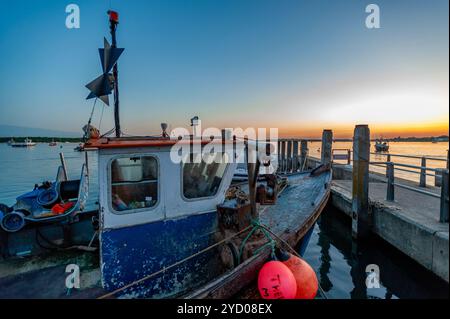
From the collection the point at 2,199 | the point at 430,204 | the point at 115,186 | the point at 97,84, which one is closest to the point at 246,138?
the point at 115,186

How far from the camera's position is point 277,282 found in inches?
113

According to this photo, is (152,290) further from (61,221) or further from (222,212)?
(61,221)

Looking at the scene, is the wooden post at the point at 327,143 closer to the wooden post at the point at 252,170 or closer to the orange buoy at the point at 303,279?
the wooden post at the point at 252,170

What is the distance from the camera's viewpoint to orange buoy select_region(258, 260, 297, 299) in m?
2.81

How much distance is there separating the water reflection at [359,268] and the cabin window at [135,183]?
190 inches

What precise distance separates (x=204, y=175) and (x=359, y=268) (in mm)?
5316

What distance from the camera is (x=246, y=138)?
4.42 m

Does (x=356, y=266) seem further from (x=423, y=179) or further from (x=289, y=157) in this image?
(x=289, y=157)

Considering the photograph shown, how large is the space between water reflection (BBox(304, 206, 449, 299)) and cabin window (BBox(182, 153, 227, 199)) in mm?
3992

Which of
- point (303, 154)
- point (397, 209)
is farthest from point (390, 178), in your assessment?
point (303, 154)

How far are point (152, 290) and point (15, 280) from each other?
2.83 meters

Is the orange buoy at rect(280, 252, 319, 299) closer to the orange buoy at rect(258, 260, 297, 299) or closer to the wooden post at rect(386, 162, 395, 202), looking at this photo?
the orange buoy at rect(258, 260, 297, 299)

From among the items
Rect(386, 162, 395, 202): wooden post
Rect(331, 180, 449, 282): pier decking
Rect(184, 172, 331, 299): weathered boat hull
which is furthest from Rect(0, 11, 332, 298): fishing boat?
Rect(386, 162, 395, 202): wooden post

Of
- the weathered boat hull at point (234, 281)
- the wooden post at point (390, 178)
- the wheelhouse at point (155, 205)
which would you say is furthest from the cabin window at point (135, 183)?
the wooden post at point (390, 178)
